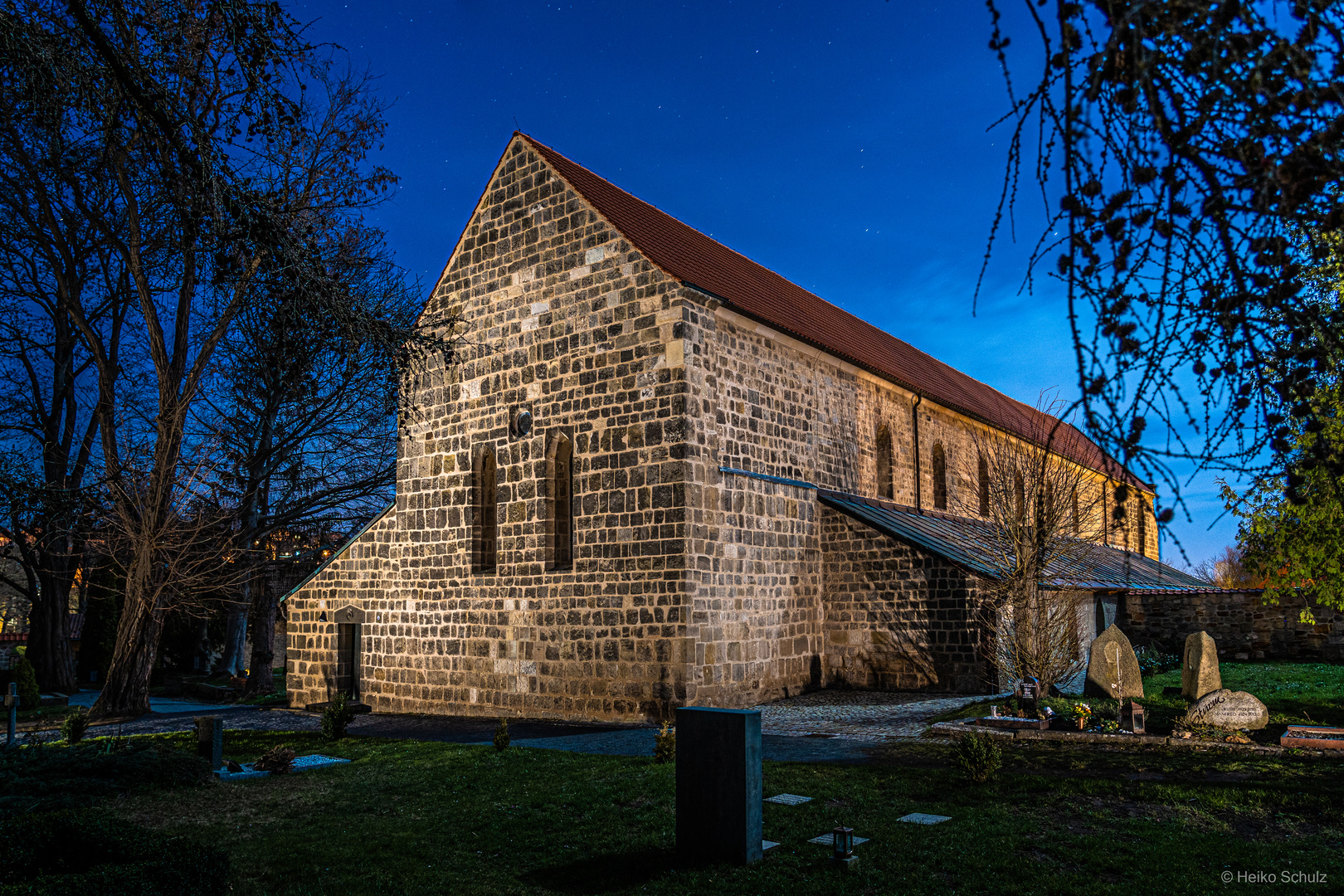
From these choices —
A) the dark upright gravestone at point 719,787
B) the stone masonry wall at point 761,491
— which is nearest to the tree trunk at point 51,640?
the stone masonry wall at point 761,491

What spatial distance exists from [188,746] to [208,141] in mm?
10113

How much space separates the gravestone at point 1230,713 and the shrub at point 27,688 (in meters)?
25.3

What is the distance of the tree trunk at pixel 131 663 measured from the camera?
57.6 feet

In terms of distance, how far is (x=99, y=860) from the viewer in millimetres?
5621

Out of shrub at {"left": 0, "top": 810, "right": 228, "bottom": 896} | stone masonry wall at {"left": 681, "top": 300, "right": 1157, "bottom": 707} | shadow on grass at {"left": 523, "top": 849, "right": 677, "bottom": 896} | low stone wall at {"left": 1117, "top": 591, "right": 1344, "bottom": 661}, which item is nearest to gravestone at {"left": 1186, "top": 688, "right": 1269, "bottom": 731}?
stone masonry wall at {"left": 681, "top": 300, "right": 1157, "bottom": 707}

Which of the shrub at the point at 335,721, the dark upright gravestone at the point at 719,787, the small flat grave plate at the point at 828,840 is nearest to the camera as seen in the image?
the dark upright gravestone at the point at 719,787

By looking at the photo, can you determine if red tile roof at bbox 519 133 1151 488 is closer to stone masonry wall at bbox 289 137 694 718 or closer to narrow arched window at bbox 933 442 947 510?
stone masonry wall at bbox 289 137 694 718

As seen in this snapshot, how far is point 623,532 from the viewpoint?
1519 cm

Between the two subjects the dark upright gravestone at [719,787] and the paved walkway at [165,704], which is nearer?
the dark upright gravestone at [719,787]

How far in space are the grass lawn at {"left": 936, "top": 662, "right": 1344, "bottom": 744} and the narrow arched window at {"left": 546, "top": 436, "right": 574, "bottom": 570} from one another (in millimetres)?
7418

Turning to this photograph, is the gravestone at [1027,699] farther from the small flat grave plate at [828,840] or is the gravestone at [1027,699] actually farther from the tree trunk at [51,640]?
the tree trunk at [51,640]

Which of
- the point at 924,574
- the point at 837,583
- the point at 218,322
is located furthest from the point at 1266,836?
the point at 218,322

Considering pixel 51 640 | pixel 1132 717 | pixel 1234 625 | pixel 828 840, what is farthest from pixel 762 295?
pixel 51 640

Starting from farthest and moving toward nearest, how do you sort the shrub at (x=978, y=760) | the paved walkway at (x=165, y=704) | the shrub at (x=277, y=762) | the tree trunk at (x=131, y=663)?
1. the paved walkway at (x=165, y=704)
2. the tree trunk at (x=131, y=663)
3. the shrub at (x=277, y=762)
4. the shrub at (x=978, y=760)
